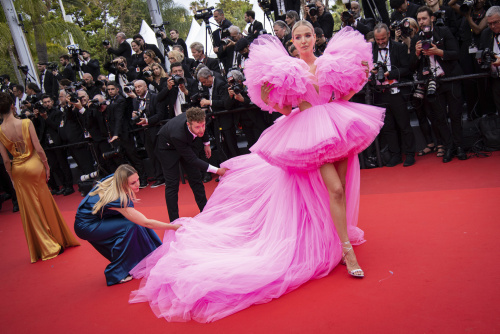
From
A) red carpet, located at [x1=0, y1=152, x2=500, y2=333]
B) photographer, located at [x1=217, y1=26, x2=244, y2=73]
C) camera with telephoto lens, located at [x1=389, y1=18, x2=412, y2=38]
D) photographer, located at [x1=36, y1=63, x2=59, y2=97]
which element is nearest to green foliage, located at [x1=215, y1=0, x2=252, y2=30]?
photographer, located at [x1=36, y1=63, x2=59, y2=97]

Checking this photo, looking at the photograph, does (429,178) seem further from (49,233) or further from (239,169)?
(49,233)

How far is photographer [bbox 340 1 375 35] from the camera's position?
7005 mm

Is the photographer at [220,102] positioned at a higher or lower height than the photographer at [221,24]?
lower

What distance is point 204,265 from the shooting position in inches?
129

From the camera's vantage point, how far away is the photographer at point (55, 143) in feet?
31.2

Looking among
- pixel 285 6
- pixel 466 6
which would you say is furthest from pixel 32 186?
pixel 466 6

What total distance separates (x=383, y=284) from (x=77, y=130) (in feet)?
26.8

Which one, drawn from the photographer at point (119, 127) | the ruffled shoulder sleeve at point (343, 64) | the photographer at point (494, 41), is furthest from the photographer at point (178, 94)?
the photographer at point (494, 41)

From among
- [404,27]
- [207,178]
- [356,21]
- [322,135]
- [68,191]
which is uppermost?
[356,21]

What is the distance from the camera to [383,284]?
301cm

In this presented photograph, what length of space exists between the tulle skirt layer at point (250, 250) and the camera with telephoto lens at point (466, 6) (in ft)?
13.0

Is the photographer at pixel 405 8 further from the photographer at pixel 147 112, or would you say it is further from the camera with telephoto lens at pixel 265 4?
the photographer at pixel 147 112

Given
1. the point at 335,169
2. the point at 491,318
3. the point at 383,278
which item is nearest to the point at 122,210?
the point at 335,169

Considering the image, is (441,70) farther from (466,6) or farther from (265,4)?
(265,4)
